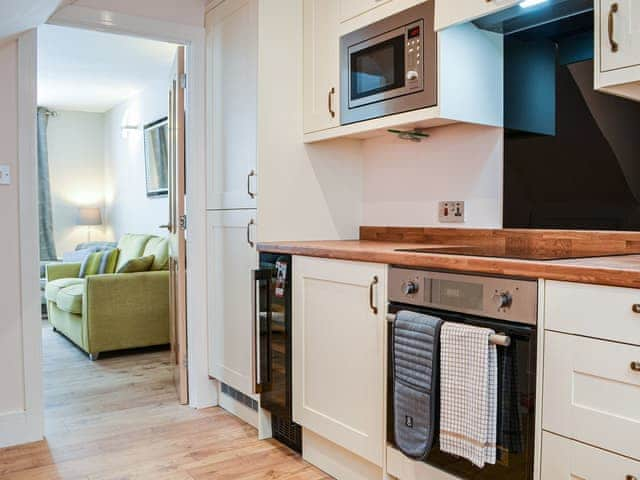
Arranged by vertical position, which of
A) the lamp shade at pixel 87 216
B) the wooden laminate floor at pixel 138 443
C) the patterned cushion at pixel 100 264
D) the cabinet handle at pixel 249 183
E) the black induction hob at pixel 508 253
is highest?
the cabinet handle at pixel 249 183

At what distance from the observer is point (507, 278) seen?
1.50 m

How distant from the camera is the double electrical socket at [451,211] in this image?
2384mm

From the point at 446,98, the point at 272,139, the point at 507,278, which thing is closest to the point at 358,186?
the point at 272,139

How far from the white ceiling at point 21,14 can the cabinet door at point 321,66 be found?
3.54ft

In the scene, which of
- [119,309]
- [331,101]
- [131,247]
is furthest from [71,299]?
[331,101]

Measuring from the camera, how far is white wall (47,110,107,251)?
6.86 m

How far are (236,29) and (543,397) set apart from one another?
2.19m

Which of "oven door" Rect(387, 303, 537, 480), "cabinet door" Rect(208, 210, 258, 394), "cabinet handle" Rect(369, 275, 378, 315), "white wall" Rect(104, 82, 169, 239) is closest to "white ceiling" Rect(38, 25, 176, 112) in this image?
"white wall" Rect(104, 82, 169, 239)

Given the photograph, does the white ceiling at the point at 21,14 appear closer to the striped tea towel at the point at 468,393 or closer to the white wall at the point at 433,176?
the white wall at the point at 433,176

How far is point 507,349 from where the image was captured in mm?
1509

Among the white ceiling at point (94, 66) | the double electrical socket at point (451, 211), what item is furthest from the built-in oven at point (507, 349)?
the white ceiling at point (94, 66)

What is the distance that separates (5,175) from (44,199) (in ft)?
14.8

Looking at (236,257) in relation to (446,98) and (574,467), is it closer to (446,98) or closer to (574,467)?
(446,98)

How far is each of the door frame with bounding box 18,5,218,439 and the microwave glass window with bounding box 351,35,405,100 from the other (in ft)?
3.43
